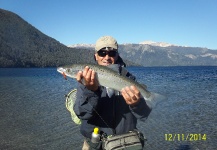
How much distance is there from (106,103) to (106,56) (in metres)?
0.98

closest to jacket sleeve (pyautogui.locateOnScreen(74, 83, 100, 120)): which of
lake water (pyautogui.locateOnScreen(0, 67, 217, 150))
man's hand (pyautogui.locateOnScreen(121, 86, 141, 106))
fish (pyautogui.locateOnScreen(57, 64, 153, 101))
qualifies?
fish (pyautogui.locateOnScreen(57, 64, 153, 101))

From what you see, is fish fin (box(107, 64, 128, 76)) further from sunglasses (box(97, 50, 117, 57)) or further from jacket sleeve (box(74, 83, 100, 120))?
jacket sleeve (box(74, 83, 100, 120))

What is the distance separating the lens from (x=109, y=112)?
504 centimetres

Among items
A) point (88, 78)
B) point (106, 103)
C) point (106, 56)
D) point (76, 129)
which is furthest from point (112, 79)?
point (76, 129)

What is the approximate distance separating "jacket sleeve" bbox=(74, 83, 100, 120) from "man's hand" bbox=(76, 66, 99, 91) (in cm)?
9

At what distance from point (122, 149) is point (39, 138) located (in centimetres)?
1083

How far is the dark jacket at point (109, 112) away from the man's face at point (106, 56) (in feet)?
1.99

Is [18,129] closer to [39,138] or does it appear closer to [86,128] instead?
[39,138]

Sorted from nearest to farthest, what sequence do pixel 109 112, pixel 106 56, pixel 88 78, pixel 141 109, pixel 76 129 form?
pixel 88 78 → pixel 141 109 → pixel 109 112 → pixel 106 56 → pixel 76 129

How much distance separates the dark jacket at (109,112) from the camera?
477cm

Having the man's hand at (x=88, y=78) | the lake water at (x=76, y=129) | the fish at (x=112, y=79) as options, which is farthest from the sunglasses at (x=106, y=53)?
the lake water at (x=76, y=129)

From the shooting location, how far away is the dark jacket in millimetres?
4772

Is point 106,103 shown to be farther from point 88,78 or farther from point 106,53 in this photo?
point 106,53

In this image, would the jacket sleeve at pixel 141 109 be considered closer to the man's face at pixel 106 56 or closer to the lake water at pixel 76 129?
the man's face at pixel 106 56
